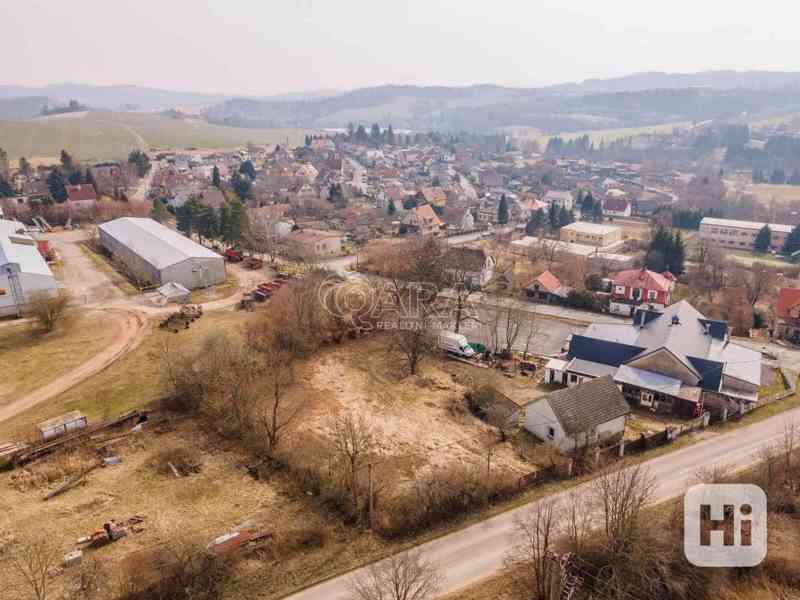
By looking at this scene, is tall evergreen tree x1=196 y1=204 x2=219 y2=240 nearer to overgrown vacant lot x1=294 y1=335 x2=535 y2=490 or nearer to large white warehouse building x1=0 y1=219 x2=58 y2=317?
large white warehouse building x1=0 y1=219 x2=58 y2=317

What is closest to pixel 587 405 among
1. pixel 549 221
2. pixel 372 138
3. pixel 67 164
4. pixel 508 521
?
pixel 508 521

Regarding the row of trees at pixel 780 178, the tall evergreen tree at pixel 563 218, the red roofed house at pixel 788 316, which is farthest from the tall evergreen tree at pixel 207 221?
the row of trees at pixel 780 178

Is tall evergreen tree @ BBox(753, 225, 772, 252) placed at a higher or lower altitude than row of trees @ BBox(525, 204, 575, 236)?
lower

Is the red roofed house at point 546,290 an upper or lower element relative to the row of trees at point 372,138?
lower

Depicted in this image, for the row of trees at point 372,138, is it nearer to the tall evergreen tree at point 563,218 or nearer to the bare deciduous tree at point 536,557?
the tall evergreen tree at point 563,218

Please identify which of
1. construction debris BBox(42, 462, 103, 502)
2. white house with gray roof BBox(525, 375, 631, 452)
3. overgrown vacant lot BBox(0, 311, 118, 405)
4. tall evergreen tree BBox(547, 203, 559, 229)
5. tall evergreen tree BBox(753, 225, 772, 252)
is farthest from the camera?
tall evergreen tree BBox(547, 203, 559, 229)

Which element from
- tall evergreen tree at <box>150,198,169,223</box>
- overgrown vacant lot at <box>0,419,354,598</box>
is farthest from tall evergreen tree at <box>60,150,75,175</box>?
overgrown vacant lot at <box>0,419,354,598</box>
